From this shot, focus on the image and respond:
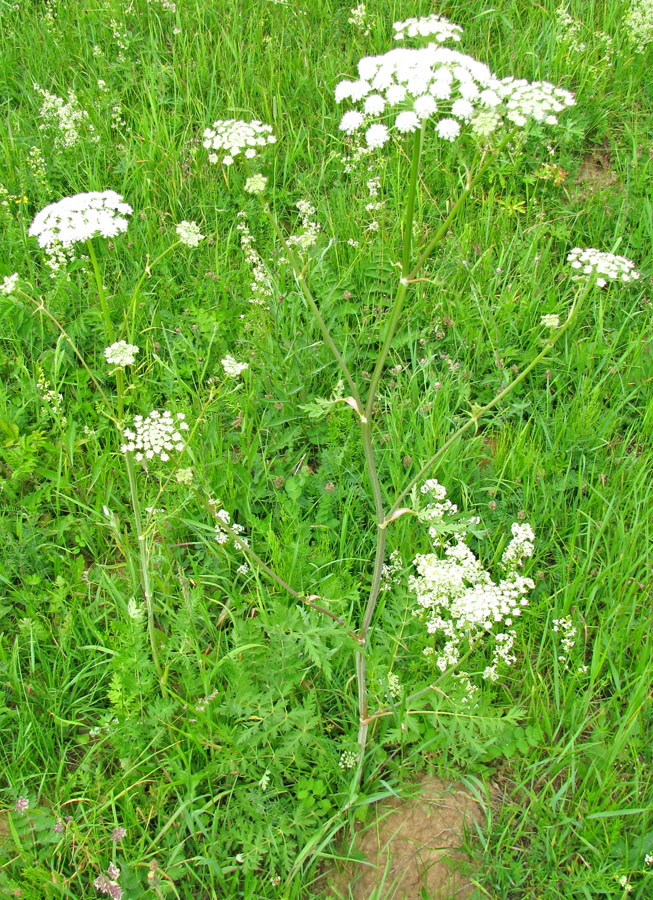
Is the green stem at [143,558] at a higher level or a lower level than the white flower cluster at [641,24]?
lower

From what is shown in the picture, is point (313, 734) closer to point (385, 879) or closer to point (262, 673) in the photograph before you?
point (262, 673)

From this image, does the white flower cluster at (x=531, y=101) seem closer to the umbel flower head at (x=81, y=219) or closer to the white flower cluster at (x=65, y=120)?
the umbel flower head at (x=81, y=219)

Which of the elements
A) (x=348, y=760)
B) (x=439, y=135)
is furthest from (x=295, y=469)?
(x=439, y=135)

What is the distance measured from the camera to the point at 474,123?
163cm

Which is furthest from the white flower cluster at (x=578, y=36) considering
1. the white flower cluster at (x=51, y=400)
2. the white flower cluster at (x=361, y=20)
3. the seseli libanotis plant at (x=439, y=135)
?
the white flower cluster at (x=51, y=400)

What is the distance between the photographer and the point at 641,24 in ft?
14.1

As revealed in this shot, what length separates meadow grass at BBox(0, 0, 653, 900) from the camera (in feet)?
6.98

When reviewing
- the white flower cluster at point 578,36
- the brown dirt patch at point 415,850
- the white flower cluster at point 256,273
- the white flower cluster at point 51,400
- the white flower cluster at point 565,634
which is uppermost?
the white flower cluster at point 578,36

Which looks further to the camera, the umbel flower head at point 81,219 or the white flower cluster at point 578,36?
the white flower cluster at point 578,36

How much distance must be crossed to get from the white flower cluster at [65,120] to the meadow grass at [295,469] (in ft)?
0.22

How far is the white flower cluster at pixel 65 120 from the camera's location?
4.05 metres

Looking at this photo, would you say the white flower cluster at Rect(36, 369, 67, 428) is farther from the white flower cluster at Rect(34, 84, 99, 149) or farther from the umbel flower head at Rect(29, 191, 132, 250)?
the white flower cluster at Rect(34, 84, 99, 149)

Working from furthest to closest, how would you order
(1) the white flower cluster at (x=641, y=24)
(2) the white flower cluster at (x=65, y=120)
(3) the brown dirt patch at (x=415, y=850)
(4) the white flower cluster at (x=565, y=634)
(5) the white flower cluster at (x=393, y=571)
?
(1) the white flower cluster at (x=641, y=24)
(2) the white flower cluster at (x=65, y=120)
(5) the white flower cluster at (x=393, y=571)
(4) the white flower cluster at (x=565, y=634)
(3) the brown dirt patch at (x=415, y=850)

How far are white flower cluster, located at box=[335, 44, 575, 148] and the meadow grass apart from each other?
24.7 inches
